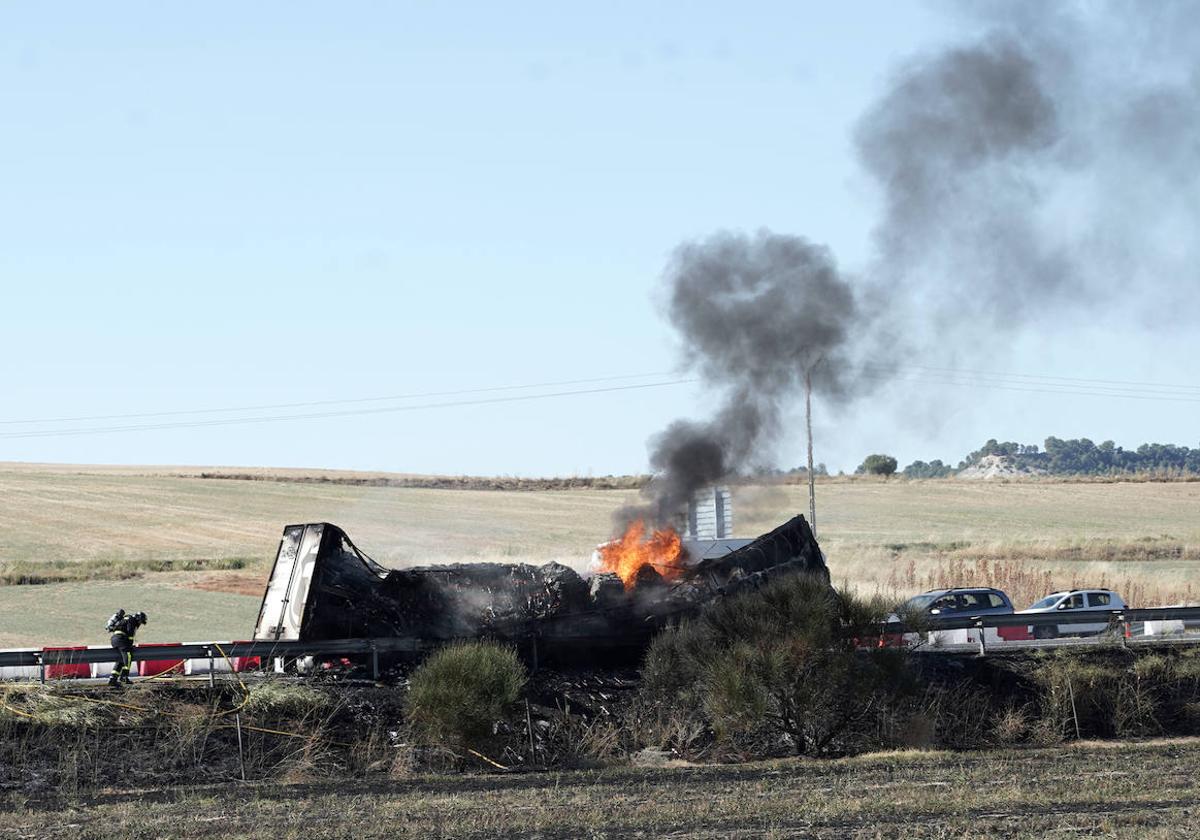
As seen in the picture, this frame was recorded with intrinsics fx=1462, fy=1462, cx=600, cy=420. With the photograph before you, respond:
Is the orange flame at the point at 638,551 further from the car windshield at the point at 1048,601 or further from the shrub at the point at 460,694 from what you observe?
the car windshield at the point at 1048,601

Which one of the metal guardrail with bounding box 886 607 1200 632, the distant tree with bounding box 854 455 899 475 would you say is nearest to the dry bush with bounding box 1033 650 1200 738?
the metal guardrail with bounding box 886 607 1200 632

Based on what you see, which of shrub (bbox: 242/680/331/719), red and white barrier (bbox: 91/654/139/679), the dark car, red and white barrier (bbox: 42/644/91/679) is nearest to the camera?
shrub (bbox: 242/680/331/719)

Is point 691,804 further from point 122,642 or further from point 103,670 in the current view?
point 103,670

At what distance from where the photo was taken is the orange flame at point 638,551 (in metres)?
26.8

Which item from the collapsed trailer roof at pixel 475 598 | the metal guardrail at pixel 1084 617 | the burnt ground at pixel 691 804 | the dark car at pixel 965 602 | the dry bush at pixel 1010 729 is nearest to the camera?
the burnt ground at pixel 691 804

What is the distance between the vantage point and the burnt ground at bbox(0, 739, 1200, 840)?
14938 millimetres

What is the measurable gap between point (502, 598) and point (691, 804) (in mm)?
7992

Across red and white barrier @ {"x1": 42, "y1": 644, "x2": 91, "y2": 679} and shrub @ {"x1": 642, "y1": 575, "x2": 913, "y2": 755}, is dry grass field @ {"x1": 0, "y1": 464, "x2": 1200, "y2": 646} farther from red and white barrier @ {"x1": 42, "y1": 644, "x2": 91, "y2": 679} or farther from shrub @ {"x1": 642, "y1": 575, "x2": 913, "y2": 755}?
shrub @ {"x1": 642, "y1": 575, "x2": 913, "y2": 755}

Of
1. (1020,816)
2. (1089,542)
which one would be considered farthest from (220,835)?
(1089,542)

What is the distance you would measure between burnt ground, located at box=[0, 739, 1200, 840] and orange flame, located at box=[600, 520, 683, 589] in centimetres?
622

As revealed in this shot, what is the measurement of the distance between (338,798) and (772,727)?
786 centimetres

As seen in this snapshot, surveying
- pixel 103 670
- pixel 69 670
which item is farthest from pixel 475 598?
pixel 103 670

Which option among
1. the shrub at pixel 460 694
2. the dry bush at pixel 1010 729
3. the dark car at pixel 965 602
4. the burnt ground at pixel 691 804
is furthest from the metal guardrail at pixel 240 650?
the dark car at pixel 965 602

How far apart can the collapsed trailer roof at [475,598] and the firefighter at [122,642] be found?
2.54 meters
